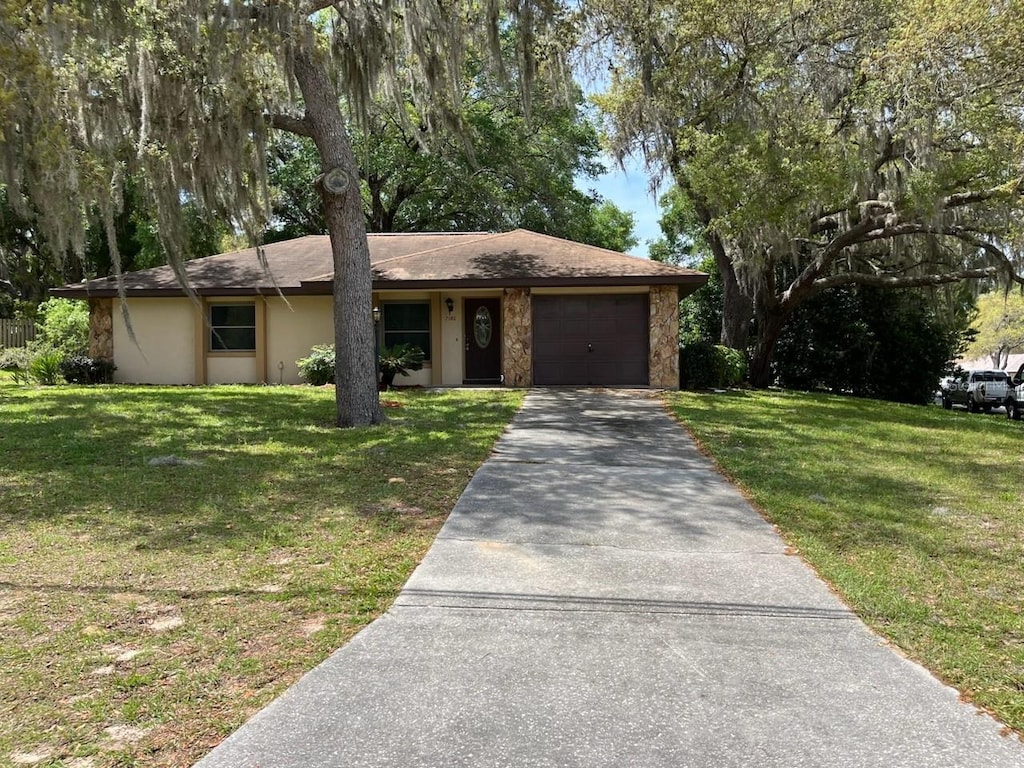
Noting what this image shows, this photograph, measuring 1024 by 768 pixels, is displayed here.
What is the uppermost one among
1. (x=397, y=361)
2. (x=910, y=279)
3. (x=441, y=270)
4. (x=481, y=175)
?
(x=481, y=175)

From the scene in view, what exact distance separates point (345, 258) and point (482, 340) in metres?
7.94

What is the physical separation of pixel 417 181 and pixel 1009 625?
25.7 metres

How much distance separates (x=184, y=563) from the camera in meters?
4.79

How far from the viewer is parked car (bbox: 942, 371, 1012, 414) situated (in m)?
23.3

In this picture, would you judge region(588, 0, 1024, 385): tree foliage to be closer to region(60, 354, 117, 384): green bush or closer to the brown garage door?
the brown garage door

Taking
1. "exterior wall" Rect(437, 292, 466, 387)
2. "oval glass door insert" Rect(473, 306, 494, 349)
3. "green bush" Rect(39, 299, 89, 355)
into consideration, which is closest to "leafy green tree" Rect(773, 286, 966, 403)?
"oval glass door insert" Rect(473, 306, 494, 349)

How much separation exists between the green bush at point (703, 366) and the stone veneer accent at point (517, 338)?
3.60 meters

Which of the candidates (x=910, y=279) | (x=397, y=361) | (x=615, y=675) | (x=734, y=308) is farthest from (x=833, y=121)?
(x=615, y=675)

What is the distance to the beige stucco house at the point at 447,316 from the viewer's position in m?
17.0

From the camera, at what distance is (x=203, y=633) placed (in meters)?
3.75

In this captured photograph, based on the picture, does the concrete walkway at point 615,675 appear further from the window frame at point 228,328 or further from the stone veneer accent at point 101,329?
the stone veneer accent at point 101,329

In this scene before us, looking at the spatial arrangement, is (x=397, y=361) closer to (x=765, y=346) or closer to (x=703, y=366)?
(x=703, y=366)

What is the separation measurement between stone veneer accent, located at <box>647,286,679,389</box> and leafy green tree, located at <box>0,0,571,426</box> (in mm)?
6406

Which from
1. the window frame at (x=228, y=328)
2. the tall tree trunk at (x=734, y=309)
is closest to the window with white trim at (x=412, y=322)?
the window frame at (x=228, y=328)
